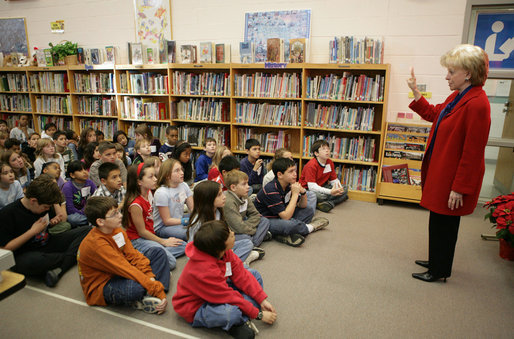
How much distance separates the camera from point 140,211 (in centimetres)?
253

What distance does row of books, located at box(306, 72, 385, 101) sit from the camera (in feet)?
13.5

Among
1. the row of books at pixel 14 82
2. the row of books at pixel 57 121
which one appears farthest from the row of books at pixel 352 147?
the row of books at pixel 14 82

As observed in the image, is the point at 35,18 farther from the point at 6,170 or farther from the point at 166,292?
the point at 166,292

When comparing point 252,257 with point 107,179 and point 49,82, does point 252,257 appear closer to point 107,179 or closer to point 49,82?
point 107,179

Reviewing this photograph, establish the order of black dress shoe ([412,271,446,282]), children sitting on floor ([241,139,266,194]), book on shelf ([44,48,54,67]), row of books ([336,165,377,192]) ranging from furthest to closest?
book on shelf ([44,48,54,67]) < row of books ([336,165,377,192]) < children sitting on floor ([241,139,266,194]) < black dress shoe ([412,271,446,282])

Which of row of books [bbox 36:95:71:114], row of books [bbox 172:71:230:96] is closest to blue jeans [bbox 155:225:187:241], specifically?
row of books [bbox 172:71:230:96]

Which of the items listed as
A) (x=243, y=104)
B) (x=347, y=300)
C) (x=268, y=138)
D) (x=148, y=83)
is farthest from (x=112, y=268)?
(x=148, y=83)

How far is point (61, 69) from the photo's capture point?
231 inches

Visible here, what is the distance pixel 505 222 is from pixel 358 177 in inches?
72.7

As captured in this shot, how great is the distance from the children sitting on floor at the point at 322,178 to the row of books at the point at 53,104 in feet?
15.2

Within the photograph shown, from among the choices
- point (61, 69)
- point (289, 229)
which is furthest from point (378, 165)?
point (61, 69)

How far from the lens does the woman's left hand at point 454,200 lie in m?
2.16

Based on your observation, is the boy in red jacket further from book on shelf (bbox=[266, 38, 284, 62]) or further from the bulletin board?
the bulletin board

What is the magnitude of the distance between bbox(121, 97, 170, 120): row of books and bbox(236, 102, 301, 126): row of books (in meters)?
1.32
